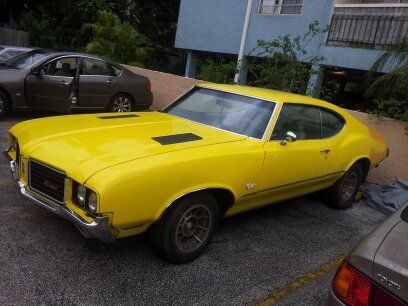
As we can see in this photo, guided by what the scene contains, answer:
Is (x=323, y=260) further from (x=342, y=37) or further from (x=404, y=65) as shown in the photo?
(x=342, y=37)

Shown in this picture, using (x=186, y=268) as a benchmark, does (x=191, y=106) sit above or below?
above

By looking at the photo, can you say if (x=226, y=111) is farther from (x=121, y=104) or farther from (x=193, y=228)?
(x=121, y=104)

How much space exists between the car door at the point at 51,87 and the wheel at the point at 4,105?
14.2 inches

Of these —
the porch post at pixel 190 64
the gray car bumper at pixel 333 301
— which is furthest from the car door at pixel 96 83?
the gray car bumper at pixel 333 301

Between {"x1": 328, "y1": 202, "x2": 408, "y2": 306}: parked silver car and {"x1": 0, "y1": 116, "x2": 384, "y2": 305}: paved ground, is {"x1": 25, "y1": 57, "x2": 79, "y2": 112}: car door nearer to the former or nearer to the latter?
{"x1": 0, "y1": 116, "x2": 384, "y2": 305}: paved ground

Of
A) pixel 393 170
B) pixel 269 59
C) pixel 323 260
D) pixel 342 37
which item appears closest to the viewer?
pixel 323 260

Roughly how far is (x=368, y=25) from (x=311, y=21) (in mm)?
1642

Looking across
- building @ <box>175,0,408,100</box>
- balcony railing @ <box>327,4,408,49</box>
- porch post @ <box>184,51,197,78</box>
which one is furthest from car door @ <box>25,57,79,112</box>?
porch post @ <box>184,51,197,78</box>

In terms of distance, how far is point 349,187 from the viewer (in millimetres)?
5812

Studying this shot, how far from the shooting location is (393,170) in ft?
23.2

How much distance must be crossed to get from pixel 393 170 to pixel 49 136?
557 centimetres

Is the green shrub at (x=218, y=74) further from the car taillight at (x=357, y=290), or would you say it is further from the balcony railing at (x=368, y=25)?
the car taillight at (x=357, y=290)

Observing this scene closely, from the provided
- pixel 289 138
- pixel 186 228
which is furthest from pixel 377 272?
pixel 289 138

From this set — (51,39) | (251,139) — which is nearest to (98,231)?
(251,139)
